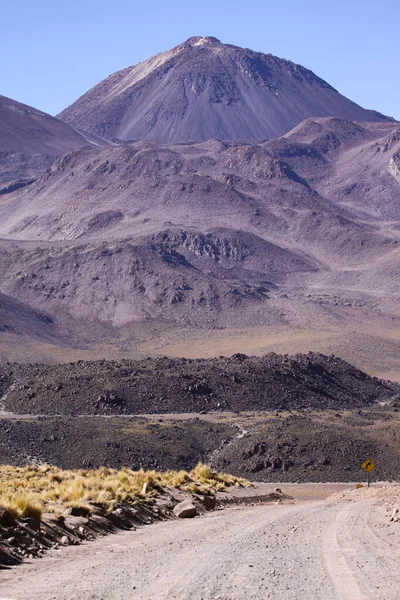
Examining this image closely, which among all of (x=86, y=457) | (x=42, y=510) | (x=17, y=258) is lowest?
(x=86, y=457)

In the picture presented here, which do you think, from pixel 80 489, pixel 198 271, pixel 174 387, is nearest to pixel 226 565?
pixel 80 489

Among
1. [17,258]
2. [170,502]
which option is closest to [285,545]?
[170,502]

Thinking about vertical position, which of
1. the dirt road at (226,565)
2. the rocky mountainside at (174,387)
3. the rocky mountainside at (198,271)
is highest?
the rocky mountainside at (198,271)

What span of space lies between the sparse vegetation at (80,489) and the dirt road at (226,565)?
3.80 feet

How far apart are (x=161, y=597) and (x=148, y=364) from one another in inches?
2553

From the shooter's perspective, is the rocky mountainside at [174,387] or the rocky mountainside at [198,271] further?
the rocky mountainside at [198,271]

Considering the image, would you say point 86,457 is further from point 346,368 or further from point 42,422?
point 346,368

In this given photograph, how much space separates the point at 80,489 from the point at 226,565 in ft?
25.5

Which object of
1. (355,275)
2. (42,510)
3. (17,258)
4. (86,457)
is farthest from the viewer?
(355,275)

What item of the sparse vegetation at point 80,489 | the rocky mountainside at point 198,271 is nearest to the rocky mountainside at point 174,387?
the rocky mountainside at point 198,271

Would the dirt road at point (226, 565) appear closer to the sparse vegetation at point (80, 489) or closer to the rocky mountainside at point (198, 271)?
the sparse vegetation at point (80, 489)

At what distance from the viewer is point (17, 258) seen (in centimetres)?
15450

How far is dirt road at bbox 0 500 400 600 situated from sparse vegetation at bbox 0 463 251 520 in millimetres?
1158

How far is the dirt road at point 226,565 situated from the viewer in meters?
11.3
